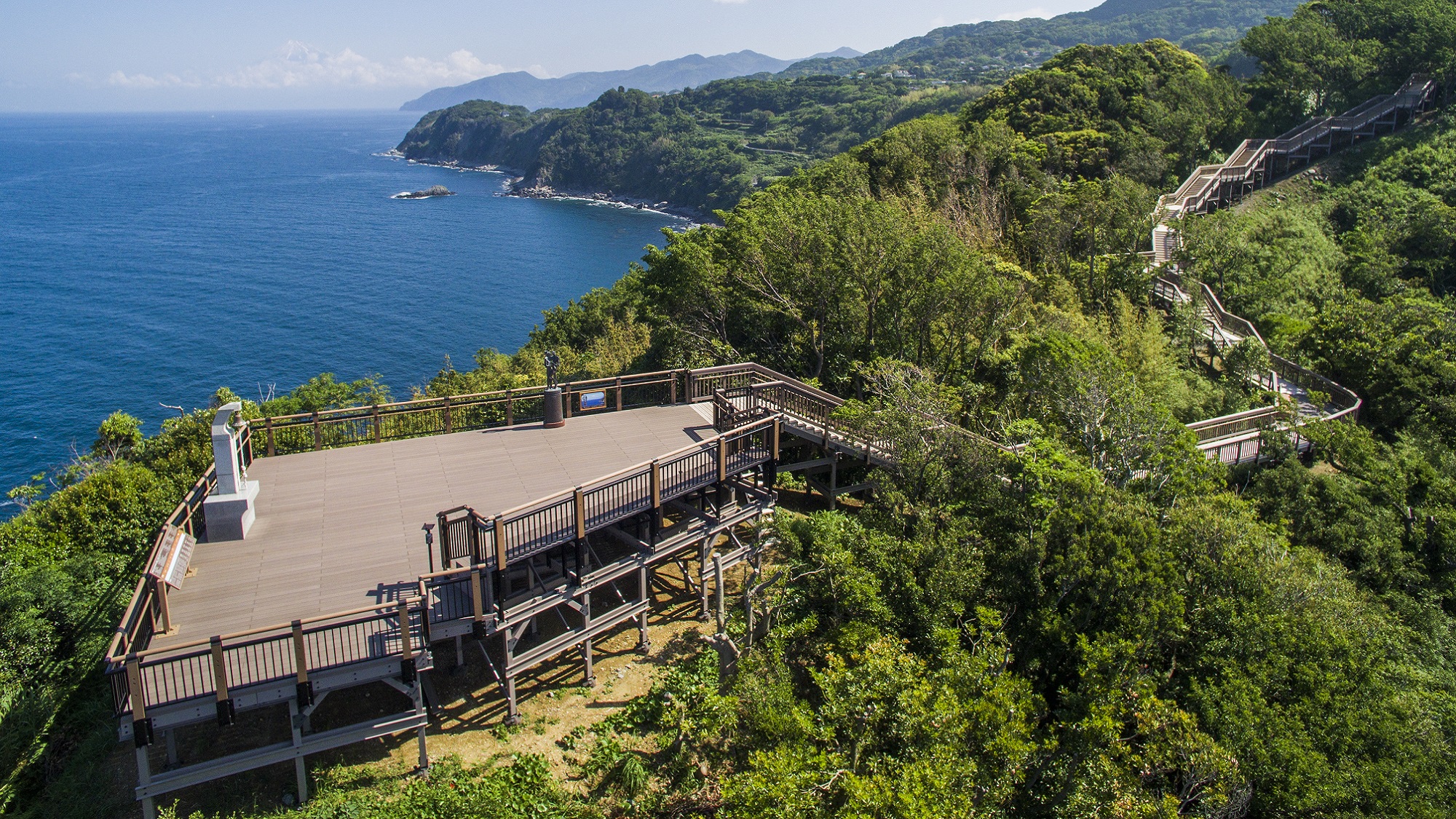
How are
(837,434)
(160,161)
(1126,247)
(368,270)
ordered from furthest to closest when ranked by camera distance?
(160,161)
(368,270)
(1126,247)
(837,434)

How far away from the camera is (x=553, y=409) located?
17.7 meters

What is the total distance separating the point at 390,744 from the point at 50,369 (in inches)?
2410

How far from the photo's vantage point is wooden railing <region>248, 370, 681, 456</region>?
1673 cm

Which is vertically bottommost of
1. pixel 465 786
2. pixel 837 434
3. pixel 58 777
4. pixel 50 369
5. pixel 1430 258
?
pixel 50 369

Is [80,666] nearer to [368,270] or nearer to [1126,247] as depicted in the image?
[1126,247]

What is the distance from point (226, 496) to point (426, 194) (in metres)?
138

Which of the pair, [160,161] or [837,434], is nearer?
[837,434]

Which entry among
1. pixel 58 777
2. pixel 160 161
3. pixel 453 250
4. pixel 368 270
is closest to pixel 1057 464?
pixel 58 777

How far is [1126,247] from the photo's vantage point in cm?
3219

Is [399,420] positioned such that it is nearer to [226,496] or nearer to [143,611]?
[226,496]

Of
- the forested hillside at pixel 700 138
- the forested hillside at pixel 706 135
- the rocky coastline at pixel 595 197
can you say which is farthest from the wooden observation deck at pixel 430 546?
the rocky coastline at pixel 595 197

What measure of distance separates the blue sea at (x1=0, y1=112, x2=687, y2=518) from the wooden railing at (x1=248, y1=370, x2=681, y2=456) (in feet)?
81.4

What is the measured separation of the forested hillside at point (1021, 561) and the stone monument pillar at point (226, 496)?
3.58 meters

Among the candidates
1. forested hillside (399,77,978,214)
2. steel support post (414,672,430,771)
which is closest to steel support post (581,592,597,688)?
steel support post (414,672,430,771)
